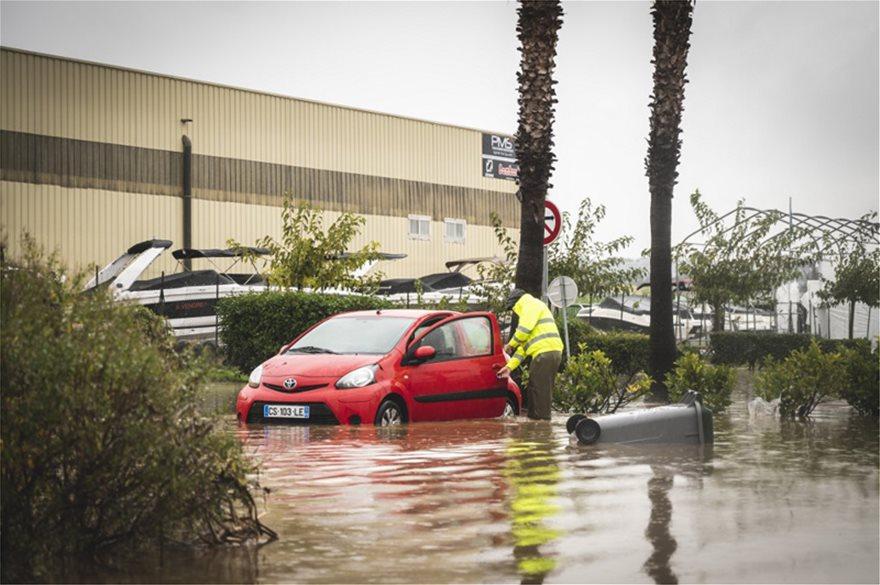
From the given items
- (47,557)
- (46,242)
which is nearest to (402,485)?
(47,557)

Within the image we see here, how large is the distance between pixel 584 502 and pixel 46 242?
33355mm

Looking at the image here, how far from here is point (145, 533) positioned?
737 cm

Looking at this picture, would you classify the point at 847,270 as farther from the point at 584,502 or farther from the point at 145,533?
the point at 145,533

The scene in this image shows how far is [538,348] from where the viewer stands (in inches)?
695

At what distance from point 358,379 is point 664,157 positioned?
11978mm

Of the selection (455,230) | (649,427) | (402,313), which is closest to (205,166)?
(455,230)

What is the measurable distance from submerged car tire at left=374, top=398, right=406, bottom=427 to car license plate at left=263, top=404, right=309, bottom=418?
2.62 feet

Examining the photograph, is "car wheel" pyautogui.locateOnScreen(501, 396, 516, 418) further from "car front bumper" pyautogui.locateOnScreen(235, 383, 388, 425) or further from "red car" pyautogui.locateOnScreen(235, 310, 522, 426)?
"car front bumper" pyautogui.locateOnScreen(235, 383, 388, 425)

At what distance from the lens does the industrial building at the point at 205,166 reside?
40438 millimetres

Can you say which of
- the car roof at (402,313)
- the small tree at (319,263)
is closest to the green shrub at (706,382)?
the car roof at (402,313)

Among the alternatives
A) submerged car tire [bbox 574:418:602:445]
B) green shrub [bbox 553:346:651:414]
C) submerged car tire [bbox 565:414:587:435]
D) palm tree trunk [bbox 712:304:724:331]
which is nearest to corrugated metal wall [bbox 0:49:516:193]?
palm tree trunk [bbox 712:304:724:331]

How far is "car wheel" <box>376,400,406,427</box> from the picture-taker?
1584 centimetres

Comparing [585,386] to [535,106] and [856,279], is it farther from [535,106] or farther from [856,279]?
[856,279]

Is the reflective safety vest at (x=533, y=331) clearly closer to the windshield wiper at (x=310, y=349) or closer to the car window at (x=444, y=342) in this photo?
the car window at (x=444, y=342)
